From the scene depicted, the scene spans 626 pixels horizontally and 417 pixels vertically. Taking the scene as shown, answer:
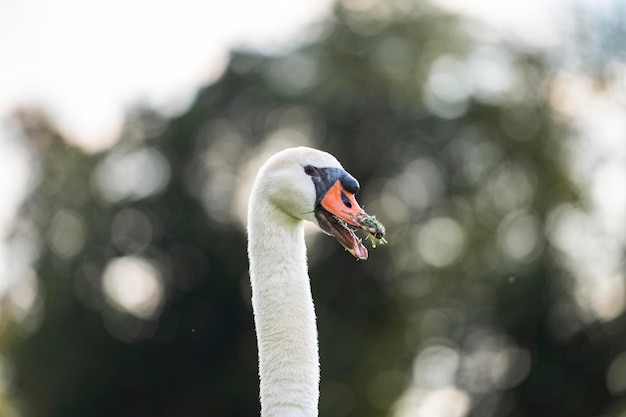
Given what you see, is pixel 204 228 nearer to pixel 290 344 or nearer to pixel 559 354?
pixel 559 354

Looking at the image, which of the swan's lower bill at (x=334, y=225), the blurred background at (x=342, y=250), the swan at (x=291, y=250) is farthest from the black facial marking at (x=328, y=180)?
the blurred background at (x=342, y=250)

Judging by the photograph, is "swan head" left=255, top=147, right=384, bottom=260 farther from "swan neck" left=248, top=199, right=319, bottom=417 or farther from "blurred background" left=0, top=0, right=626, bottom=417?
"blurred background" left=0, top=0, right=626, bottom=417

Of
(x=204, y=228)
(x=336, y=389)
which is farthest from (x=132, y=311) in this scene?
(x=336, y=389)

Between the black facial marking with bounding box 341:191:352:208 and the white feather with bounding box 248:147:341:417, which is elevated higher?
the black facial marking with bounding box 341:191:352:208

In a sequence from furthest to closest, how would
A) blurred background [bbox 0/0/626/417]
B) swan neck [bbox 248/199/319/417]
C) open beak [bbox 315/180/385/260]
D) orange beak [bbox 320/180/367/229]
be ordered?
blurred background [bbox 0/0/626/417]
orange beak [bbox 320/180/367/229]
open beak [bbox 315/180/385/260]
swan neck [bbox 248/199/319/417]

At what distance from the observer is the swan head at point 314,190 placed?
8.15 m

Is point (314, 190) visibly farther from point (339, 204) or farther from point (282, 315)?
point (282, 315)

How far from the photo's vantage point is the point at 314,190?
8.15 m

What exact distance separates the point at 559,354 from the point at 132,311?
11298 millimetres

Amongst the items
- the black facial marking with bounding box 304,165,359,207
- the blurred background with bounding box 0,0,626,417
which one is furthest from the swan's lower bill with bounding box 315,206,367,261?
the blurred background with bounding box 0,0,626,417

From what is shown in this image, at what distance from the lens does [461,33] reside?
1518 inches

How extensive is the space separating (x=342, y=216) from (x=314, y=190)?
0.24 m

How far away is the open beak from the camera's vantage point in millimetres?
8086

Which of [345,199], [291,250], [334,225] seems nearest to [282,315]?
[291,250]
